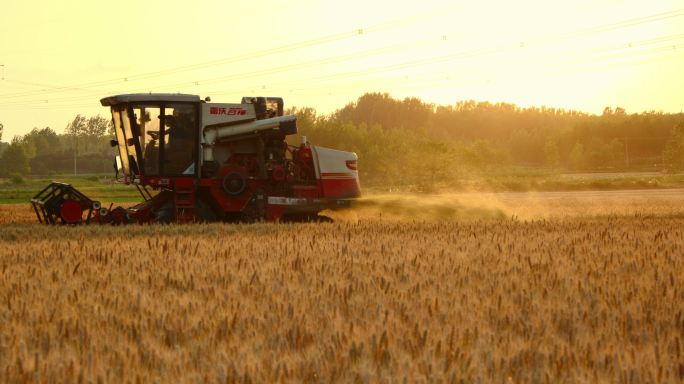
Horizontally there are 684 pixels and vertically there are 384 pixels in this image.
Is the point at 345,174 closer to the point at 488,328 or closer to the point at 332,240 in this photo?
the point at 332,240

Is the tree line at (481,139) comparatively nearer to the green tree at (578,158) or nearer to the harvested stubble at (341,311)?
the green tree at (578,158)

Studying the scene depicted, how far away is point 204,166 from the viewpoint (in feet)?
55.4

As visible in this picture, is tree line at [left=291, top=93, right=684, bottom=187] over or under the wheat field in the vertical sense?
over

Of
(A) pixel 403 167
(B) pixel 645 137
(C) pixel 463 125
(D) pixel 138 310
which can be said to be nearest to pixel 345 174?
(D) pixel 138 310

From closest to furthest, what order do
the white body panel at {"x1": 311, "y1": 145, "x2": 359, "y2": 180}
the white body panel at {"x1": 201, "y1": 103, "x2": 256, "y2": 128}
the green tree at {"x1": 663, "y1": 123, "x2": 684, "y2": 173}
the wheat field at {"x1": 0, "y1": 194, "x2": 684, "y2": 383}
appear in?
1. the wheat field at {"x1": 0, "y1": 194, "x2": 684, "y2": 383}
2. the white body panel at {"x1": 201, "y1": 103, "x2": 256, "y2": 128}
3. the white body panel at {"x1": 311, "y1": 145, "x2": 359, "y2": 180}
4. the green tree at {"x1": 663, "y1": 123, "x2": 684, "y2": 173}

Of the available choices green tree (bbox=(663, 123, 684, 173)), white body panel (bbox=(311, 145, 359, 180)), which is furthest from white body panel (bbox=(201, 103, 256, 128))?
green tree (bbox=(663, 123, 684, 173))

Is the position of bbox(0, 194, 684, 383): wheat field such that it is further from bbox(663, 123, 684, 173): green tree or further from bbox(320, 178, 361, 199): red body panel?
bbox(663, 123, 684, 173): green tree

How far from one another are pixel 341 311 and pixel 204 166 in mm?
11064

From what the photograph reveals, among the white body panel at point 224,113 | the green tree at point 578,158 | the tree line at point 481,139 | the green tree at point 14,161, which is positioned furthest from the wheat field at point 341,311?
the green tree at point 14,161

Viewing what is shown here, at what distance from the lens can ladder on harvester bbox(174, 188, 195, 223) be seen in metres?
16.6

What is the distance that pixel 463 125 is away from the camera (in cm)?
14888

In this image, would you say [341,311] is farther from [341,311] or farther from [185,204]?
[185,204]

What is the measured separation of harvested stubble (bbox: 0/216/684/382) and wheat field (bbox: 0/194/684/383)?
0.07ft

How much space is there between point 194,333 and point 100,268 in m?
3.88
